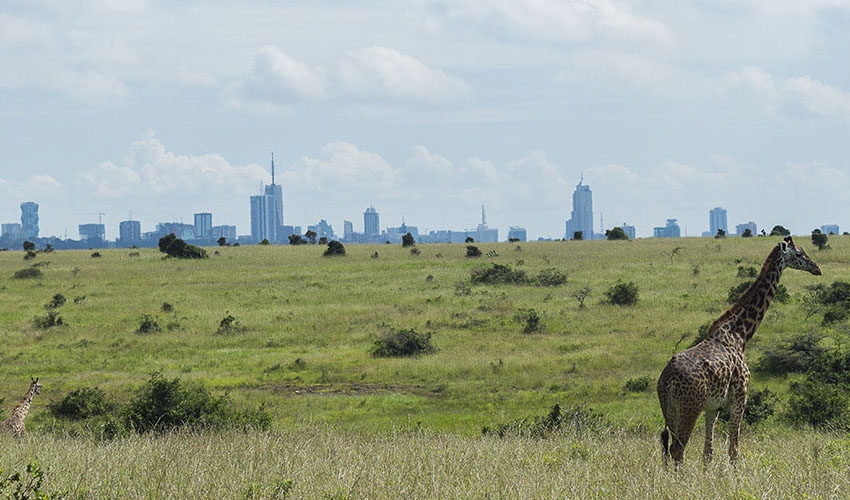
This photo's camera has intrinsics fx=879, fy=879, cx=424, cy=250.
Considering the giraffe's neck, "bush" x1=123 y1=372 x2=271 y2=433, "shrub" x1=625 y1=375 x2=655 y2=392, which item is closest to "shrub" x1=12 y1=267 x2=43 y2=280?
"bush" x1=123 y1=372 x2=271 y2=433

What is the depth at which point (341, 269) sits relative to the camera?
5975 centimetres

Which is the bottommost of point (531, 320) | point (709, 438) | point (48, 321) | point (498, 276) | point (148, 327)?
point (148, 327)

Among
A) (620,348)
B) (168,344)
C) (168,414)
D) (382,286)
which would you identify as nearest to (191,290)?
(382,286)

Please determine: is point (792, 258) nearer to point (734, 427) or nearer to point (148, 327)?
point (734, 427)

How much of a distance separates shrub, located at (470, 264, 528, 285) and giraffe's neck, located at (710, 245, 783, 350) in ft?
127

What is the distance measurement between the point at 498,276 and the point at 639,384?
2603cm

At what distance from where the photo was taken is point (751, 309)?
10648 millimetres

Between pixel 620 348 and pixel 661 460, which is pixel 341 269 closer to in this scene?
pixel 620 348

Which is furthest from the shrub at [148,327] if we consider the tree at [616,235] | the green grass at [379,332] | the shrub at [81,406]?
the tree at [616,235]

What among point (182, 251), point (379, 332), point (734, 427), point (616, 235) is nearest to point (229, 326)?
point (379, 332)

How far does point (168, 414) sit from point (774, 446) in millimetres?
12336

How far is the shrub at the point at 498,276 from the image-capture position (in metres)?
50.3

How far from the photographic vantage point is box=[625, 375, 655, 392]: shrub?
82.3 feet

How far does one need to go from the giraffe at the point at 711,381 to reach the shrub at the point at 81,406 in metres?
17.9
